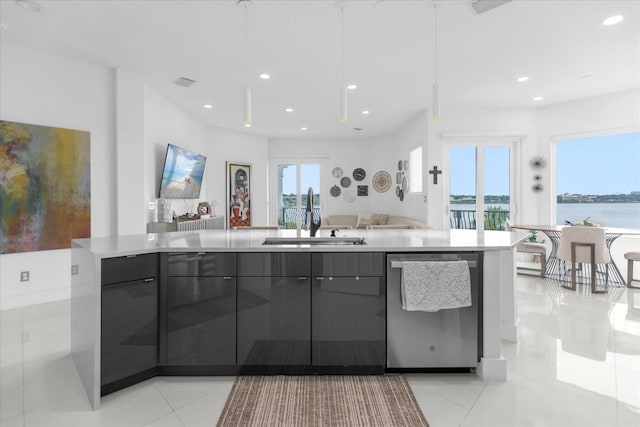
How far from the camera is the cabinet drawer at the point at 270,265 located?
212 cm

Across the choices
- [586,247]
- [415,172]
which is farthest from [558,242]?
[415,172]

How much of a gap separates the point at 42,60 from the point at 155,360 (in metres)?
3.64

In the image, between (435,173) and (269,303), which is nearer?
(269,303)

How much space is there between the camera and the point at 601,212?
221 inches

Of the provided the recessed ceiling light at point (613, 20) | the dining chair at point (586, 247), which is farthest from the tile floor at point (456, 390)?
the recessed ceiling light at point (613, 20)

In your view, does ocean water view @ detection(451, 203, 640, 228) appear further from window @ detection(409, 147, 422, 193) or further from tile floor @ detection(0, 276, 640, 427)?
tile floor @ detection(0, 276, 640, 427)

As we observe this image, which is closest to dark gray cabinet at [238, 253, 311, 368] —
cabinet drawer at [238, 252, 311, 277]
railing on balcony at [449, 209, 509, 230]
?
cabinet drawer at [238, 252, 311, 277]

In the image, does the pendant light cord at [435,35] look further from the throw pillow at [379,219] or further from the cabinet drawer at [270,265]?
the throw pillow at [379,219]

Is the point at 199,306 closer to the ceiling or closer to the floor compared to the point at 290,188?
closer to the floor

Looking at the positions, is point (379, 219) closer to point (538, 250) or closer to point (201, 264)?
point (538, 250)

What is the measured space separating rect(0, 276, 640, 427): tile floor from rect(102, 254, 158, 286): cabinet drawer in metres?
0.68

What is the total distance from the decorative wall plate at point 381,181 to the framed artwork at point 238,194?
3061mm

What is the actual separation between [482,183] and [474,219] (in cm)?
65

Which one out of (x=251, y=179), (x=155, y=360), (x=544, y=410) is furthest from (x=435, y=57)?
(x=251, y=179)
